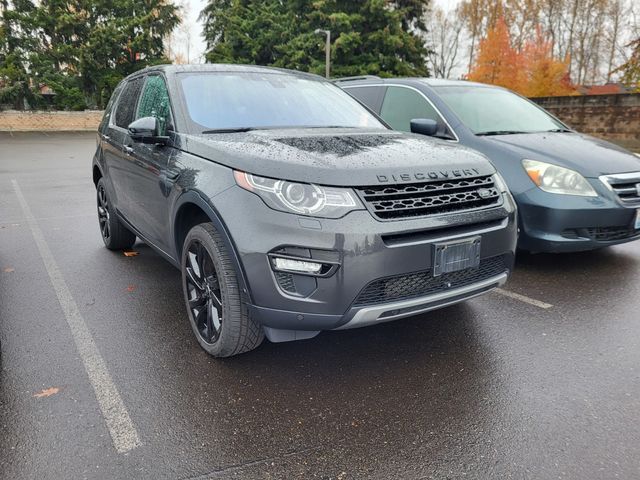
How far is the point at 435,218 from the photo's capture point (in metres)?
2.63

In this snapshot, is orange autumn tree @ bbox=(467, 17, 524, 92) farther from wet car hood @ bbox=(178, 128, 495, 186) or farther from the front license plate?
the front license plate

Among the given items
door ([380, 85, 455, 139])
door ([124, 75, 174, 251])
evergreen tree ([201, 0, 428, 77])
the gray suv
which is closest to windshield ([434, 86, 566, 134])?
door ([380, 85, 455, 139])

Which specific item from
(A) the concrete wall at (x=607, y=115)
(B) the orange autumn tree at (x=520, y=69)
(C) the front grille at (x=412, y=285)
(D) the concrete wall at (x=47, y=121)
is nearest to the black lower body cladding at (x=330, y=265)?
(C) the front grille at (x=412, y=285)

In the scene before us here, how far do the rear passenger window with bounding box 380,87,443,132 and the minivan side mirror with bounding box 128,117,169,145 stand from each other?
300cm

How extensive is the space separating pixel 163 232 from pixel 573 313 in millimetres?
3012

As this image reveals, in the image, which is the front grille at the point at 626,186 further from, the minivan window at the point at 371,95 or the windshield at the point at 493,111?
the minivan window at the point at 371,95

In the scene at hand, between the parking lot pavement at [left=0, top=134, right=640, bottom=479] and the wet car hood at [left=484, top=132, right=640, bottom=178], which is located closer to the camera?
the parking lot pavement at [left=0, top=134, right=640, bottom=479]

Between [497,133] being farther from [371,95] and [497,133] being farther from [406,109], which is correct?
[371,95]

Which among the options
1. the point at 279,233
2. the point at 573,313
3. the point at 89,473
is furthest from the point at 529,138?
the point at 89,473

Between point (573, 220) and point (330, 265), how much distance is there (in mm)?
2772

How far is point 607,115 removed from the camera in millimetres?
18422

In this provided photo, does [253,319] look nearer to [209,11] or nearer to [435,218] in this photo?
[435,218]

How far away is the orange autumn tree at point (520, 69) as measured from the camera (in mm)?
35812

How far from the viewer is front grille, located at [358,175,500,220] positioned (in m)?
2.54
